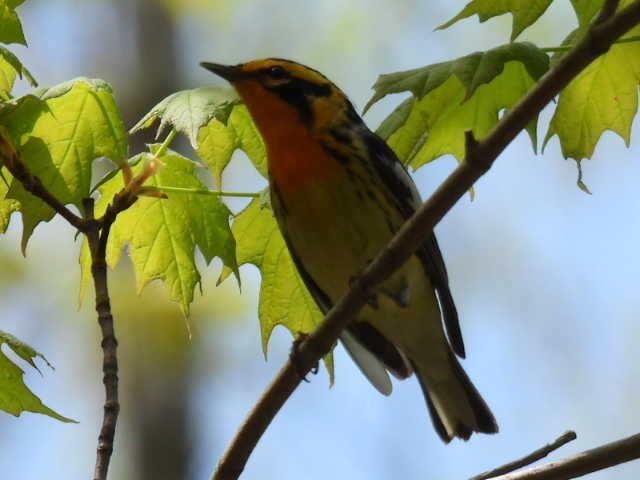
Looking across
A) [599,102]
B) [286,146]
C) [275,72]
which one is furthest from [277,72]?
[599,102]

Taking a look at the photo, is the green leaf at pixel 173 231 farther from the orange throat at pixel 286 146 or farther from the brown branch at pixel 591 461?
the brown branch at pixel 591 461

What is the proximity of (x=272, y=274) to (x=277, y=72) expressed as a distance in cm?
70

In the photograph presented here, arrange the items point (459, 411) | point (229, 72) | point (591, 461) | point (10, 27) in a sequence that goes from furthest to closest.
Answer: point (459, 411) < point (229, 72) < point (10, 27) < point (591, 461)

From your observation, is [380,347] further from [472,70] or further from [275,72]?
[472,70]

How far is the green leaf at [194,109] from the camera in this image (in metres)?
2.45

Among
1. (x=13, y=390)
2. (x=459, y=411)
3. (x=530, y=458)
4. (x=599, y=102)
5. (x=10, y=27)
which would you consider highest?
(x=10, y=27)

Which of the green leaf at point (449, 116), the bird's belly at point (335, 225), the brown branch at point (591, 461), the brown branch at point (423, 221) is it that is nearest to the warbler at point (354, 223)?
the bird's belly at point (335, 225)

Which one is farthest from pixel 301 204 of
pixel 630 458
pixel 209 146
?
pixel 630 458

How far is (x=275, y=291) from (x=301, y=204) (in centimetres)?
28

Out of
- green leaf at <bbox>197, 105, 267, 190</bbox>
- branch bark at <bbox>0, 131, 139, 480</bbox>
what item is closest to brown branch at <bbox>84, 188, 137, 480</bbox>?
branch bark at <bbox>0, 131, 139, 480</bbox>

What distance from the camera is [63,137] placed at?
260 centimetres

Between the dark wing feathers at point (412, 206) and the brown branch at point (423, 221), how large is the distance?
1076 mm

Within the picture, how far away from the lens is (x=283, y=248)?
321 centimetres

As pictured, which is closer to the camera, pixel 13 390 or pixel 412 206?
pixel 13 390
